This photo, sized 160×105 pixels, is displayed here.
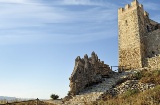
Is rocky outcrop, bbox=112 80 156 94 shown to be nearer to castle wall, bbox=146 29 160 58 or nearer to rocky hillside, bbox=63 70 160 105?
rocky hillside, bbox=63 70 160 105

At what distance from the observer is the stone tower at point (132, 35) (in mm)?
45000

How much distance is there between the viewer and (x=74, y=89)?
35.1 meters

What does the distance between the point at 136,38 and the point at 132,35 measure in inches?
40.2

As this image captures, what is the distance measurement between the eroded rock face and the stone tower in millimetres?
6172

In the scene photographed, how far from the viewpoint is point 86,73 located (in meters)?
37.0

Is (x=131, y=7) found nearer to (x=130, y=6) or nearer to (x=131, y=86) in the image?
(x=130, y=6)

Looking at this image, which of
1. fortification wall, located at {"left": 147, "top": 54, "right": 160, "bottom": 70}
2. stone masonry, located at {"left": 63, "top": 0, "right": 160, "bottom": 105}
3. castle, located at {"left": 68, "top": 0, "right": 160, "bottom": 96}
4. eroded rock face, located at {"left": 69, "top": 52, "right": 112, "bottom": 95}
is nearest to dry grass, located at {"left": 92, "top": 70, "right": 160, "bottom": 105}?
stone masonry, located at {"left": 63, "top": 0, "right": 160, "bottom": 105}

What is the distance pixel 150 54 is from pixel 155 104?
26337 millimetres

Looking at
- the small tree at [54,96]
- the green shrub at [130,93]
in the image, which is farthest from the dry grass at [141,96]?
the small tree at [54,96]

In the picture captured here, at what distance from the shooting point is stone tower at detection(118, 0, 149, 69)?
4500cm

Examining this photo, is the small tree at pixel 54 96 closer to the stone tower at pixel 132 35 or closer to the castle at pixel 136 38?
the castle at pixel 136 38

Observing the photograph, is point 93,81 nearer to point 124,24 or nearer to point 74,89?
point 74,89

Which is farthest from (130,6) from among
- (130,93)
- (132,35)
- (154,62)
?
(130,93)

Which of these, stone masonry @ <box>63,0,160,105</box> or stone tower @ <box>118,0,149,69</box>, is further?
stone tower @ <box>118,0,149,69</box>
